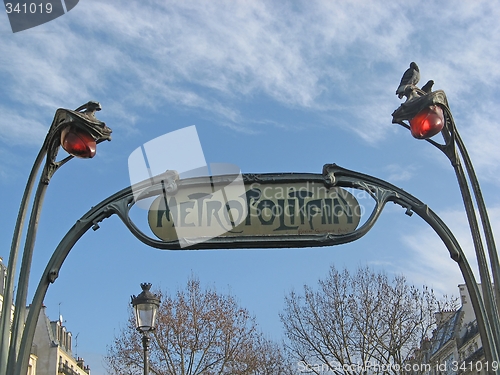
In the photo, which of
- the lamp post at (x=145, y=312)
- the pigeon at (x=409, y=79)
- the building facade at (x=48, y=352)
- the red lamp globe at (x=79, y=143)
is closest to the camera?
the red lamp globe at (x=79, y=143)

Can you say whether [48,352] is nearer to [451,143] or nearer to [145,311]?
[145,311]

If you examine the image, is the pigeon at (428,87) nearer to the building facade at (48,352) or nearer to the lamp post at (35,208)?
the lamp post at (35,208)

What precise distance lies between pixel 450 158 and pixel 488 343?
5.06 ft

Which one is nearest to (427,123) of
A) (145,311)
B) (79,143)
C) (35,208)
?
(79,143)

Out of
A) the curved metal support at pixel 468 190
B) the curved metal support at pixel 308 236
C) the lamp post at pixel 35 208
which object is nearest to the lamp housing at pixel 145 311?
the lamp post at pixel 35 208

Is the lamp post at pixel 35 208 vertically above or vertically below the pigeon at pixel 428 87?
below

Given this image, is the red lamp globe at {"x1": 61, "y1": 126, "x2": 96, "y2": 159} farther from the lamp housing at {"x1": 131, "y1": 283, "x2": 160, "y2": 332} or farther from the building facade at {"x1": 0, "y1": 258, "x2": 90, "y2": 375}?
the building facade at {"x1": 0, "y1": 258, "x2": 90, "y2": 375}

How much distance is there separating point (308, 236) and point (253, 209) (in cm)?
47

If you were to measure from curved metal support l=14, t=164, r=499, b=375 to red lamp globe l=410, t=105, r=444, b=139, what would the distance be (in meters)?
0.54

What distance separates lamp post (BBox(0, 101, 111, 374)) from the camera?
5723 mm

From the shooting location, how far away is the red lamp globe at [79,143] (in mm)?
5840

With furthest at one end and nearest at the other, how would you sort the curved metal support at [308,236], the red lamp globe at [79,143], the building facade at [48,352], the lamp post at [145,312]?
1. the building facade at [48,352]
2. the lamp post at [145,312]
3. the red lamp globe at [79,143]
4. the curved metal support at [308,236]

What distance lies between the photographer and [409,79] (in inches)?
242

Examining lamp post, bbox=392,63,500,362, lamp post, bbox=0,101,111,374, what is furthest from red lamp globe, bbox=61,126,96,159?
lamp post, bbox=392,63,500,362
